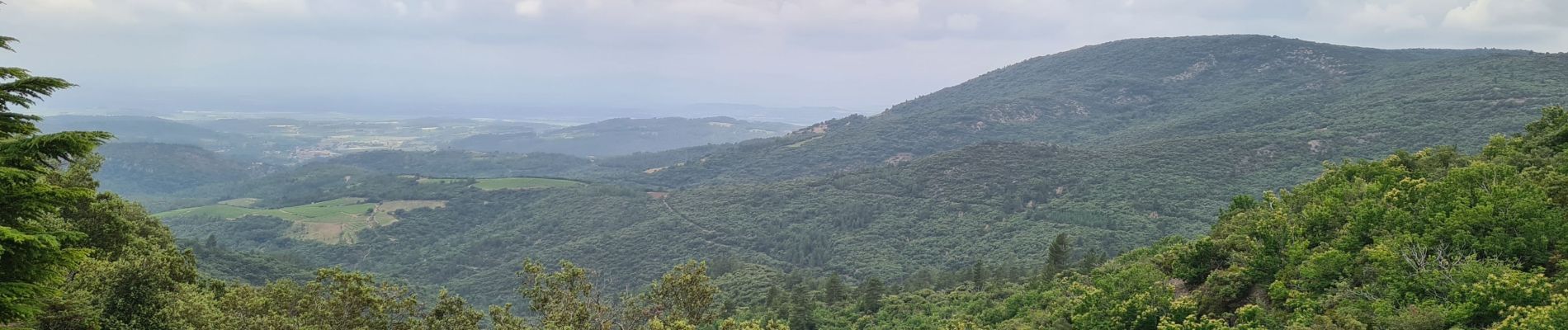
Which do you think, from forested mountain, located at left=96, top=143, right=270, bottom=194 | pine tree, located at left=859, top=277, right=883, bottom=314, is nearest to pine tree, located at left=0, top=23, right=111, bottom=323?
pine tree, located at left=859, top=277, right=883, bottom=314

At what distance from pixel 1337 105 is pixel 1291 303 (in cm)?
9267

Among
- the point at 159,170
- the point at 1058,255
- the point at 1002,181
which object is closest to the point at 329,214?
the point at 1002,181

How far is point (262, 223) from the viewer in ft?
343

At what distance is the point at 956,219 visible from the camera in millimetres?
77250

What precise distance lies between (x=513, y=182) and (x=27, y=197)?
128476 mm

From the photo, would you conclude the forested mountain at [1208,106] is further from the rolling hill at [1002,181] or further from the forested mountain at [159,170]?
the forested mountain at [159,170]

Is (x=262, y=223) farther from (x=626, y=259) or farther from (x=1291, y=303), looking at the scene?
(x=1291, y=303)

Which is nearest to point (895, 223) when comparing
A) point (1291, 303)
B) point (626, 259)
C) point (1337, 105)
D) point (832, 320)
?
point (626, 259)

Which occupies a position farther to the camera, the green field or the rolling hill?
the green field

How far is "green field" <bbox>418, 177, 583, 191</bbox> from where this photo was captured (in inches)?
4970

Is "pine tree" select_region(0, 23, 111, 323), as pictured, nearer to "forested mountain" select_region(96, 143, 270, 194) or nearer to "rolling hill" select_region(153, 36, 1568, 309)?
"rolling hill" select_region(153, 36, 1568, 309)

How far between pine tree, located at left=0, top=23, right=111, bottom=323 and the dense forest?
42 mm

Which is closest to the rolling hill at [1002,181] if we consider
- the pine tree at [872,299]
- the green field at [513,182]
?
the green field at [513,182]

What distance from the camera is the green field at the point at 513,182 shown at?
126 m
